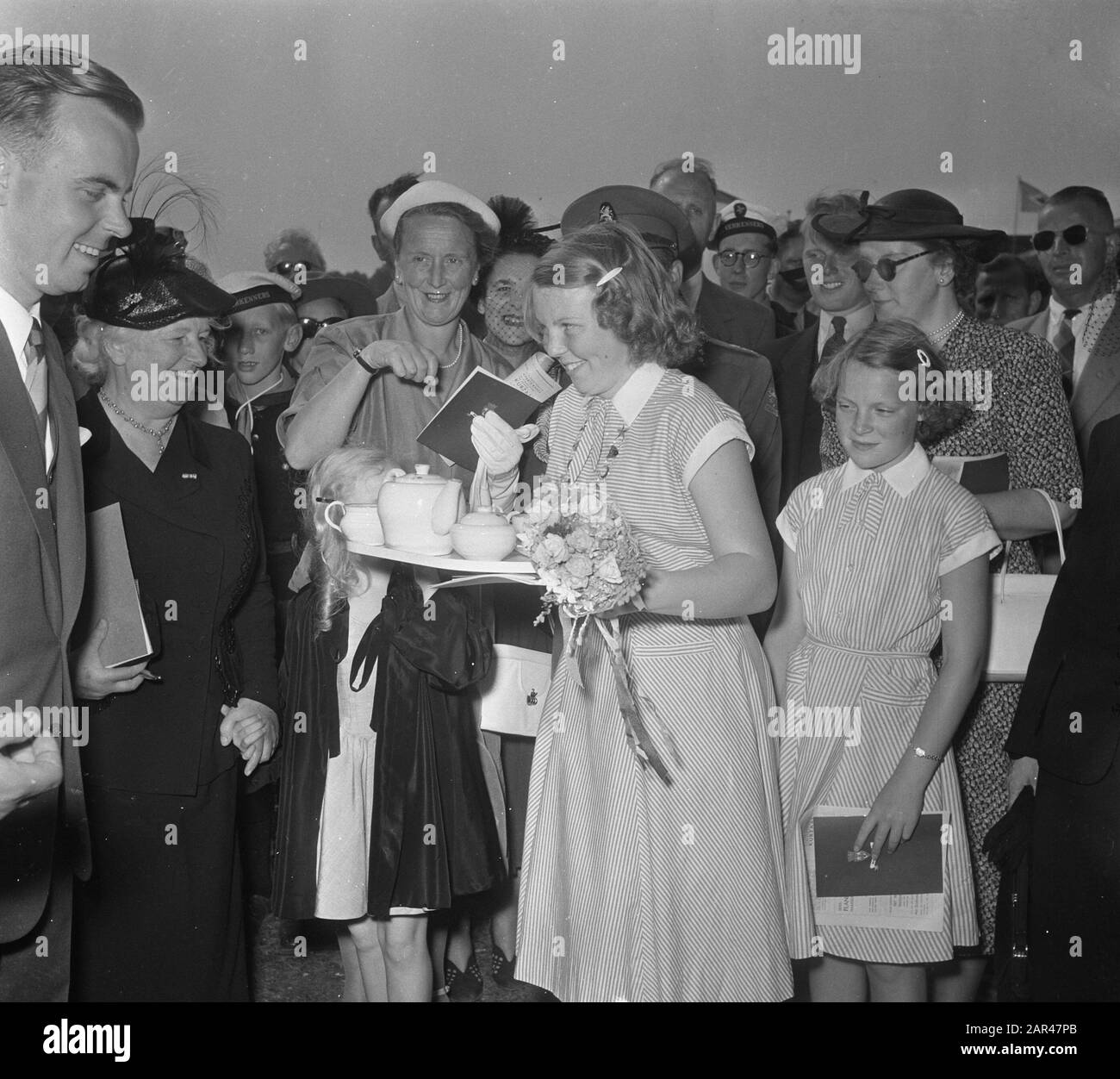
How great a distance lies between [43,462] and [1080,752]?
208cm

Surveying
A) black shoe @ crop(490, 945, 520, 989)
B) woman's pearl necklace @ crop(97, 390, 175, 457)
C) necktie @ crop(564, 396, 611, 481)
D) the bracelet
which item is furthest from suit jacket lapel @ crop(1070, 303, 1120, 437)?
woman's pearl necklace @ crop(97, 390, 175, 457)

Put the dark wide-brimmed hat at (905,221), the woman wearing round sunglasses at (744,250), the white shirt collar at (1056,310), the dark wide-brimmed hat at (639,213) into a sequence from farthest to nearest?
the woman wearing round sunglasses at (744,250), the white shirt collar at (1056,310), the dark wide-brimmed hat at (639,213), the dark wide-brimmed hat at (905,221)

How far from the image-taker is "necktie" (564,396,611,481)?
7.95 feet

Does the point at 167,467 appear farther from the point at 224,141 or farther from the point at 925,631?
the point at 925,631

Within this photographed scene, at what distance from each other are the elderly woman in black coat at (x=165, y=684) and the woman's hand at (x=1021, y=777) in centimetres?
174

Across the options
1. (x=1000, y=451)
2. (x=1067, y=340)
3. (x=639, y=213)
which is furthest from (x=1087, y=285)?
(x=639, y=213)

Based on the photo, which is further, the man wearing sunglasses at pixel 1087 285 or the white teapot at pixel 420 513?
the man wearing sunglasses at pixel 1087 285

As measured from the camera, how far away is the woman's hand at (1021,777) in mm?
2785

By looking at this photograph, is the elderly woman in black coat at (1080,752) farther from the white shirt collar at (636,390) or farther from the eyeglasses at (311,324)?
the eyeglasses at (311,324)

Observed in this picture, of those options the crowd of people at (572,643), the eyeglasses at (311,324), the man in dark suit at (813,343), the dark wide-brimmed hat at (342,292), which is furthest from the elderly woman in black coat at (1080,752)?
the eyeglasses at (311,324)

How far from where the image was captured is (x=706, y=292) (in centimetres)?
365

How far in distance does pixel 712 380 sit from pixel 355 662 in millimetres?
1220

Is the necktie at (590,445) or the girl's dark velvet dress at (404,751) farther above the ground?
the necktie at (590,445)

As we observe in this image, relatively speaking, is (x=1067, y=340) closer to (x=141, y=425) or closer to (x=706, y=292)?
(x=706, y=292)
